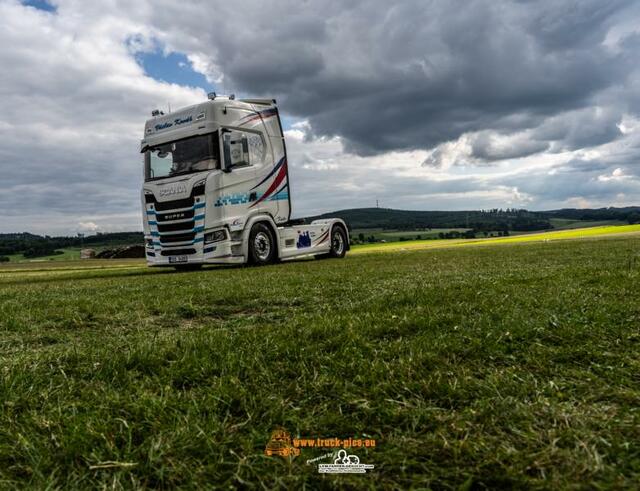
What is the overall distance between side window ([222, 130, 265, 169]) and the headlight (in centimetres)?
210

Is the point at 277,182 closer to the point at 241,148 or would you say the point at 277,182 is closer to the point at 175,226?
the point at 241,148

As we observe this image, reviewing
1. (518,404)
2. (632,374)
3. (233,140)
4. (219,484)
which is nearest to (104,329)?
(219,484)

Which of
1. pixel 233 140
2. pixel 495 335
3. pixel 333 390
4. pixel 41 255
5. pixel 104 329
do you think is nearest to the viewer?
pixel 333 390

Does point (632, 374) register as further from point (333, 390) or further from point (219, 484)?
point (219, 484)

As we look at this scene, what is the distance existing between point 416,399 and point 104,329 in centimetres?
357

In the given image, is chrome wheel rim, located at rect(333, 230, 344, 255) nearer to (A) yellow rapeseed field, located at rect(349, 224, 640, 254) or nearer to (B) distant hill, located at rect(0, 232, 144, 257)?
(A) yellow rapeseed field, located at rect(349, 224, 640, 254)

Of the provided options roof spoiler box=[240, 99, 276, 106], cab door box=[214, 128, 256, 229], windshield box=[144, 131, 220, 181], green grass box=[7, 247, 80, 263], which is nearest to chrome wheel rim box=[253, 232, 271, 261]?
cab door box=[214, 128, 256, 229]

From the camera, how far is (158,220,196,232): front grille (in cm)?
1461

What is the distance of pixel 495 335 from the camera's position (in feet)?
11.0

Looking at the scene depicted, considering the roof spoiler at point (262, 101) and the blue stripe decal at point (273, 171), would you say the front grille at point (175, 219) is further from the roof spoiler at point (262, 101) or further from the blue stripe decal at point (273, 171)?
the roof spoiler at point (262, 101)

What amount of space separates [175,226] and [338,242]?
857 centimetres

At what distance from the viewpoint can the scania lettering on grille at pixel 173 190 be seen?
14.5m

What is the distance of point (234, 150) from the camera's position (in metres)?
14.8
